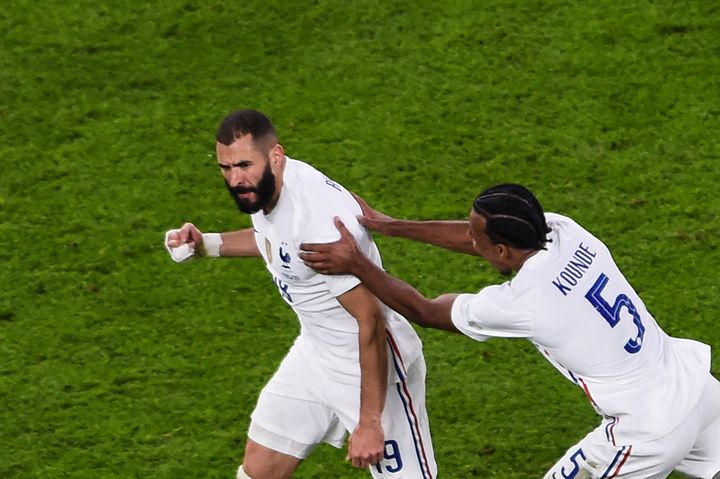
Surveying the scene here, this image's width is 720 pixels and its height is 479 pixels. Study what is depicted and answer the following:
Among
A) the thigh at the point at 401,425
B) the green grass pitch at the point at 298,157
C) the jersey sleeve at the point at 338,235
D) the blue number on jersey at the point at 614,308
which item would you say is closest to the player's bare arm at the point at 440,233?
the jersey sleeve at the point at 338,235

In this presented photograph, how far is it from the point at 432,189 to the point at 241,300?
150 centimetres

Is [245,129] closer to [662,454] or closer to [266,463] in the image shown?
[266,463]

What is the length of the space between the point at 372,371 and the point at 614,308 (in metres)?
1.02

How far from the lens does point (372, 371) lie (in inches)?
231

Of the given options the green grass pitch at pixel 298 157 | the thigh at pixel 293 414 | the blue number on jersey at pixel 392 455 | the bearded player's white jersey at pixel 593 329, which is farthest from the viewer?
the green grass pitch at pixel 298 157

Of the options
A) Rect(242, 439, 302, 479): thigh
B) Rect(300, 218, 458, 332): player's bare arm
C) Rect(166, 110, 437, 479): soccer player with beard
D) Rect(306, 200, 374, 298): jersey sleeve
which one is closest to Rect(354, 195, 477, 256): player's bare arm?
Rect(166, 110, 437, 479): soccer player with beard

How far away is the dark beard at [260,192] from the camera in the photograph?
583 cm

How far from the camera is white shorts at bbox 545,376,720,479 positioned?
570 centimetres

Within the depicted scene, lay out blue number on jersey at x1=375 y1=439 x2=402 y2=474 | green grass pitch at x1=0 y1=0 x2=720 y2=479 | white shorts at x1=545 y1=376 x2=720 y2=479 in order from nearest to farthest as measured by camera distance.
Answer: white shorts at x1=545 y1=376 x2=720 y2=479, blue number on jersey at x1=375 y1=439 x2=402 y2=474, green grass pitch at x1=0 y1=0 x2=720 y2=479

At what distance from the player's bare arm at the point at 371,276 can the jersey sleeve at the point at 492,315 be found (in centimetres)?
9

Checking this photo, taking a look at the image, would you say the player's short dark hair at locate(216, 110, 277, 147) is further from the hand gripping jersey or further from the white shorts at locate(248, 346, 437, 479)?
the white shorts at locate(248, 346, 437, 479)

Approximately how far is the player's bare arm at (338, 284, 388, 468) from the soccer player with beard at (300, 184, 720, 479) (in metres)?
0.12

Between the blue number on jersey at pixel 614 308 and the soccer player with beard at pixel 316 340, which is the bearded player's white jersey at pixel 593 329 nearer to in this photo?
the blue number on jersey at pixel 614 308

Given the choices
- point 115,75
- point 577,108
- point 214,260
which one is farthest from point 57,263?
point 577,108
